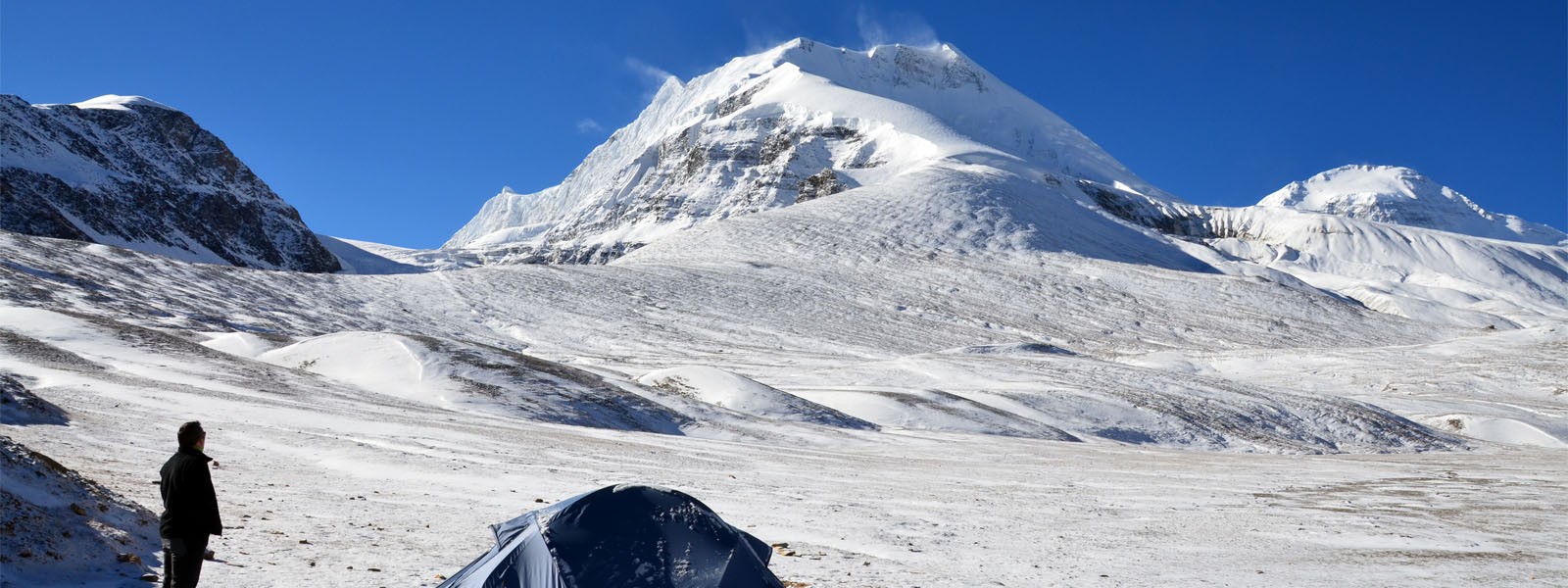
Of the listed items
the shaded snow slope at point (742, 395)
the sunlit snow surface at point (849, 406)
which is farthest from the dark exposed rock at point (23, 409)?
the shaded snow slope at point (742, 395)

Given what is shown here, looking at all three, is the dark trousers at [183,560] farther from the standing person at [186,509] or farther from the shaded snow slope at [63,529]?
the shaded snow slope at [63,529]

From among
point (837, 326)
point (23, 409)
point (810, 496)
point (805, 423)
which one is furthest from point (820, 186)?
point (23, 409)

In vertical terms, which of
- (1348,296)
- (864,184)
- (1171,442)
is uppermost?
(864,184)

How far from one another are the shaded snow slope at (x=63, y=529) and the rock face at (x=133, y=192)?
14074 centimetres

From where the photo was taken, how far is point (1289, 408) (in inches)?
2169

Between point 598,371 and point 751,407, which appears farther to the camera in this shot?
point 598,371

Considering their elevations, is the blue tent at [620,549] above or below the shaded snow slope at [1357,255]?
below

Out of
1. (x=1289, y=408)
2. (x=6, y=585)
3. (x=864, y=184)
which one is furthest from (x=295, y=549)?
A: (x=864, y=184)

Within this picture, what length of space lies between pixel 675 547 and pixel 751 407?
32.9 meters

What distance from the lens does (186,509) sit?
8695mm

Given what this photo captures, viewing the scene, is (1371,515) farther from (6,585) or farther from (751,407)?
(751,407)

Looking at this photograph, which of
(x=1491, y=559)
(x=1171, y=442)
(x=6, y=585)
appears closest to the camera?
(x=6, y=585)

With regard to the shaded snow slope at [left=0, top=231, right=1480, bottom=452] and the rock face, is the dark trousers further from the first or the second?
the rock face

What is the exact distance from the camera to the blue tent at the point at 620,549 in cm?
997
